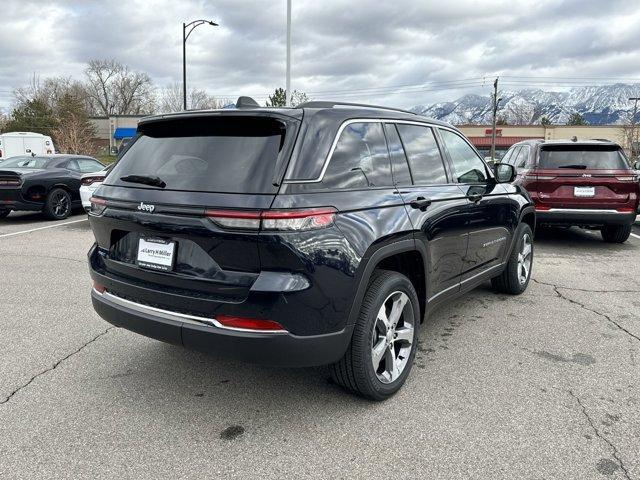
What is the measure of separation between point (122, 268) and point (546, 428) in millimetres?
2615

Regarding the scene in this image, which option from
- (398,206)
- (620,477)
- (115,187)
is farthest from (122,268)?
(620,477)

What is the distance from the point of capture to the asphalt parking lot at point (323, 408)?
2508 mm

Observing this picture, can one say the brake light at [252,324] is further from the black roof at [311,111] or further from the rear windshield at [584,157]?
the rear windshield at [584,157]

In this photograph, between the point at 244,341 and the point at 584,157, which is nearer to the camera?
Answer: the point at 244,341

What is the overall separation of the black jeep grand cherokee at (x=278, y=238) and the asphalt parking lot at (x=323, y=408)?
1.31 feet

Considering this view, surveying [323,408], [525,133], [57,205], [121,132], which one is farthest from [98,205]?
[525,133]

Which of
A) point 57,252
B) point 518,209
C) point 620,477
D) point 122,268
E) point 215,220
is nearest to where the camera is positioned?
point 620,477

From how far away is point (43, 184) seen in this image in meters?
10.8

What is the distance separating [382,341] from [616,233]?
7407mm

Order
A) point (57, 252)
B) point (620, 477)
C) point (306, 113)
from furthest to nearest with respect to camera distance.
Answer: point (57, 252)
point (306, 113)
point (620, 477)

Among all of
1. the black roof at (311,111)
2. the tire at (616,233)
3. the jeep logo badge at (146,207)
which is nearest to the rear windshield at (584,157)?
the tire at (616,233)

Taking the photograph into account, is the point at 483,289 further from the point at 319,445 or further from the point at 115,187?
the point at 115,187

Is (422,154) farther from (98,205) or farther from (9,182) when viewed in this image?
(9,182)

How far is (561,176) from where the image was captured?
789 cm
